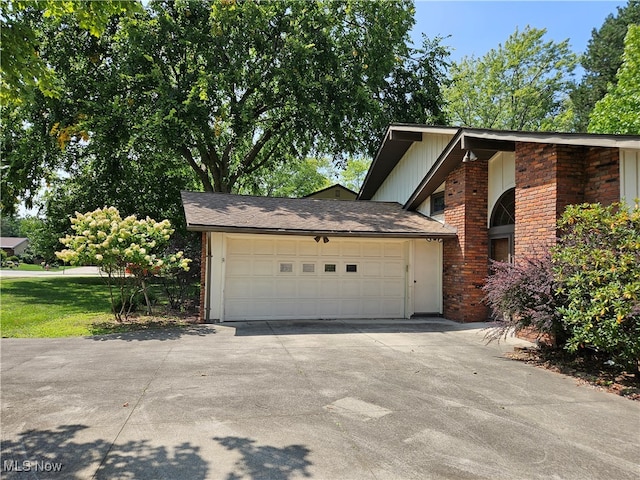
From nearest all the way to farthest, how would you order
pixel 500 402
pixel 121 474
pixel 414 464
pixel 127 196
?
1. pixel 121 474
2. pixel 414 464
3. pixel 500 402
4. pixel 127 196

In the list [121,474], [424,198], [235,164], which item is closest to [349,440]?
[121,474]

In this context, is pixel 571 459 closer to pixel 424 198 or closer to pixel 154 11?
pixel 424 198

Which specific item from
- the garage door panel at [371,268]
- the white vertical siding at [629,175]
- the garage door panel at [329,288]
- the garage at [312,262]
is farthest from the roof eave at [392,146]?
Result: the garage door panel at [329,288]

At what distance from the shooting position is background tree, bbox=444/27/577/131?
28.0 m

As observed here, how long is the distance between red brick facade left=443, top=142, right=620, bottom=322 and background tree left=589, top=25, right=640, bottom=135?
1229 centimetres

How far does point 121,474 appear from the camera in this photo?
3.12 metres

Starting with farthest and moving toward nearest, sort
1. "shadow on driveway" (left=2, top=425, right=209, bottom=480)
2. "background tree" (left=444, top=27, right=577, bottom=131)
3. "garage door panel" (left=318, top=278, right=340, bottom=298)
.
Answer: "background tree" (left=444, top=27, right=577, bottom=131) < "garage door panel" (left=318, top=278, right=340, bottom=298) < "shadow on driveway" (left=2, top=425, right=209, bottom=480)

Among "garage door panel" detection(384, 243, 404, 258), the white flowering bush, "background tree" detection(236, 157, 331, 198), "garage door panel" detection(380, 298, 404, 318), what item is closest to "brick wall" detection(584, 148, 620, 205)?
"garage door panel" detection(384, 243, 404, 258)

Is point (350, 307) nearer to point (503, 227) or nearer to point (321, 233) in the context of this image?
point (321, 233)

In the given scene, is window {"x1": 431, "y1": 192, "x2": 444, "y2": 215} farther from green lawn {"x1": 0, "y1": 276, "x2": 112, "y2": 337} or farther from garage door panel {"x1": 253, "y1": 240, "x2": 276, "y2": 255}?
green lawn {"x1": 0, "y1": 276, "x2": 112, "y2": 337}

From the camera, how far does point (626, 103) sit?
1823 cm

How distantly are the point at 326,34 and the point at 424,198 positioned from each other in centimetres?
869

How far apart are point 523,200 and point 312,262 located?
18.0 feet

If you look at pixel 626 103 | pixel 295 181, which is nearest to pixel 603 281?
pixel 626 103
